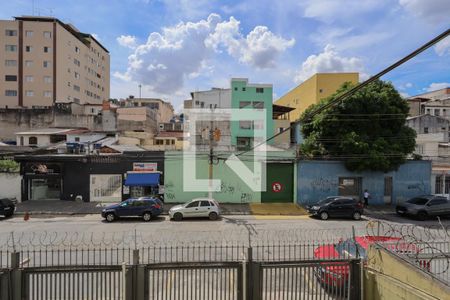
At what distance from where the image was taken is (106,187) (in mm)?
26672

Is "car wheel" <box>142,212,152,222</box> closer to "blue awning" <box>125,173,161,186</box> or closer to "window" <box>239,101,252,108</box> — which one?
"blue awning" <box>125,173,161,186</box>

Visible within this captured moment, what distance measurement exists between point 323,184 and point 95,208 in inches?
701

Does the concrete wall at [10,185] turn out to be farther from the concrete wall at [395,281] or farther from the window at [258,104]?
the window at [258,104]

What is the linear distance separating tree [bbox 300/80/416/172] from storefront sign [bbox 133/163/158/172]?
13.4m

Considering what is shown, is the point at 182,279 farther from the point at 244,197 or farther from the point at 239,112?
the point at 239,112

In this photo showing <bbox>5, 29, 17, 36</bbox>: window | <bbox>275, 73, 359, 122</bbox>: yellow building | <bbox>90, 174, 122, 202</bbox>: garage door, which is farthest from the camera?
<bbox>5, 29, 17, 36</bbox>: window

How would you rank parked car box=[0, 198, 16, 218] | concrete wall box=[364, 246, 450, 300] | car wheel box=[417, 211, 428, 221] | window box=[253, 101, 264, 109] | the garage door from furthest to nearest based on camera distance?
window box=[253, 101, 264, 109] → the garage door → parked car box=[0, 198, 16, 218] → car wheel box=[417, 211, 428, 221] → concrete wall box=[364, 246, 450, 300]

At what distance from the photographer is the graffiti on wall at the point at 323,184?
2584 centimetres

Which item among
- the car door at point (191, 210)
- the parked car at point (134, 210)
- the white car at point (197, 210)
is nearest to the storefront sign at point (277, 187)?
the white car at point (197, 210)

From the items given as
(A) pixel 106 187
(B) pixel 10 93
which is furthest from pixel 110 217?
(B) pixel 10 93

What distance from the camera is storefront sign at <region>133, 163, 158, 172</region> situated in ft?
85.2

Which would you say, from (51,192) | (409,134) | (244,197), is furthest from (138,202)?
(409,134)

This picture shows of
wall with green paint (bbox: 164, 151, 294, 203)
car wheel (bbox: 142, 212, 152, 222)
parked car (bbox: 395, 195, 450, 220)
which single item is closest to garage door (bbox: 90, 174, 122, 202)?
wall with green paint (bbox: 164, 151, 294, 203)

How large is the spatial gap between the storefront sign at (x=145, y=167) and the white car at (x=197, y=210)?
19.4 ft
